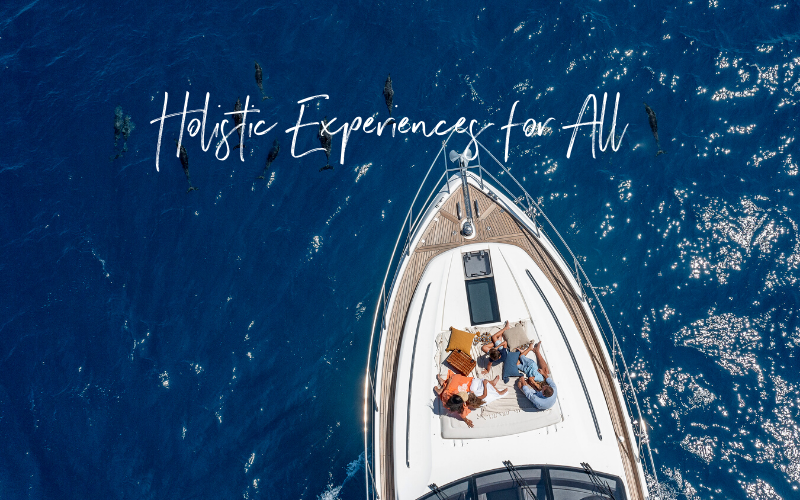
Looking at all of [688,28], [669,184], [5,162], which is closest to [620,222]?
[669,184]

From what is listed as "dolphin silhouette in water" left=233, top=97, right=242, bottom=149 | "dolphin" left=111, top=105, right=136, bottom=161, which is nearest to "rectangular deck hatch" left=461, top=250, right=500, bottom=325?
"dolphin silhouette in water" left=233, top=97, right=242, bottom=149

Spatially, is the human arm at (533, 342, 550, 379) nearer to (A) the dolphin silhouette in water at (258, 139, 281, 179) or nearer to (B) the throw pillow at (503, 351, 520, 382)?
(B) the throw pillow at (503, 351, 520, 382)

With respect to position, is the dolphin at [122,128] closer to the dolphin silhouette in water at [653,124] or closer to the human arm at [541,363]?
the human arm at [541,363]

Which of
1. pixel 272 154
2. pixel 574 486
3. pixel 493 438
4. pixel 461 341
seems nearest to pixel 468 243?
pixel 461 341

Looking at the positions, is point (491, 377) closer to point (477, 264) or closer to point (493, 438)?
point (493, 438)

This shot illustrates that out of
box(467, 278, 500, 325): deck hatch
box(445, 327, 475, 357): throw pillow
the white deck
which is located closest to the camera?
the white deck

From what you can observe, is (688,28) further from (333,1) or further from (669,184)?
(333,1)

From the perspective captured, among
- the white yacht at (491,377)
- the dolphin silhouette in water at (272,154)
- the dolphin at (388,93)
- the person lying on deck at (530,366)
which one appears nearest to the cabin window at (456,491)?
the white yacht at (491,377)
